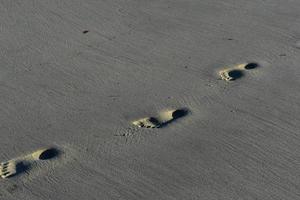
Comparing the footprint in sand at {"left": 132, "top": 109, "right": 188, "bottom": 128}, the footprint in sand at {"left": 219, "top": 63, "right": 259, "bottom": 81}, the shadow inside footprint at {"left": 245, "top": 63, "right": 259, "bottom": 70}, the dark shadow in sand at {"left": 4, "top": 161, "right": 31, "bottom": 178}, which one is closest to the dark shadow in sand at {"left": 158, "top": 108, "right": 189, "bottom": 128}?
the footprint in sand at {"left": 132, "top": 109, "right": 188, "bottom": 128}

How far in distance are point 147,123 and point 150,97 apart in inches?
9.9

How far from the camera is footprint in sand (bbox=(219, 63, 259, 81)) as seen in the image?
3.96m

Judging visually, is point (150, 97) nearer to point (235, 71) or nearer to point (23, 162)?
point (235, 71)

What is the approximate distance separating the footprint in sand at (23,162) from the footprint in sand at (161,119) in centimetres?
50

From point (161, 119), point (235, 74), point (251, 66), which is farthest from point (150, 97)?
point (251, 66)

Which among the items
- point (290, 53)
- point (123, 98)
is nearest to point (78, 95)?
point (123, 98)

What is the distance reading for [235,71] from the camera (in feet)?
13.2

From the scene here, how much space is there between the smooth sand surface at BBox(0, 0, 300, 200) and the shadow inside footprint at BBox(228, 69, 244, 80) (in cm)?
5

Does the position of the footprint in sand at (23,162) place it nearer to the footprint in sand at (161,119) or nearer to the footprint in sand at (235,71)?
the footprint in sand at (161,119)

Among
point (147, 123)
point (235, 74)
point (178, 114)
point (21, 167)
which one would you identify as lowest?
point (21, 167)

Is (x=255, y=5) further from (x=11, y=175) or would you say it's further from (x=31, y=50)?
(x=11, y=175)

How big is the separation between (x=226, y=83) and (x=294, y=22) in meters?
0.92

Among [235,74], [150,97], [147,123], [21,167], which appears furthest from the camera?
[235,74]

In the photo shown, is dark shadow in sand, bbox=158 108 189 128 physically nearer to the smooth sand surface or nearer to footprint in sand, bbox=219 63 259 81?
the smooth sand surface
